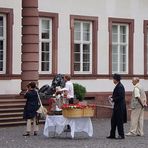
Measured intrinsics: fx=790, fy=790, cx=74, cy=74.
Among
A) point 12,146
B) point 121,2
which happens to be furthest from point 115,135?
point 121,2

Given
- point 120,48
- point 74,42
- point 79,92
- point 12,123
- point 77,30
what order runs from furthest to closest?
point 120,48 < point 77,30 < point 74,42 < point 79,92 < point 12,123

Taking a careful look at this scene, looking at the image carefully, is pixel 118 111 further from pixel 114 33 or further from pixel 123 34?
pixel 123 34

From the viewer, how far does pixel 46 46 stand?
107ft

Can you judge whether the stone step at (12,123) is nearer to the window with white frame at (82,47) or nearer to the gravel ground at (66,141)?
the gravel ground at (66,141)

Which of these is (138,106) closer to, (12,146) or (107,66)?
(12,146)

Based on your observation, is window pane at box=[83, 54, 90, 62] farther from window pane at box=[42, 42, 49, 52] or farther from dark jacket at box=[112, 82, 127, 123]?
dark jacket at box=[112, 82, 127, 123]

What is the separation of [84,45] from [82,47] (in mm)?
202

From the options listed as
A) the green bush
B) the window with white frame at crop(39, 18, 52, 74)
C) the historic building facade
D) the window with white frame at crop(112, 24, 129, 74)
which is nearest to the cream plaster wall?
the historic building facade

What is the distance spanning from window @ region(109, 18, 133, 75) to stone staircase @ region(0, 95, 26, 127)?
24.3 ft

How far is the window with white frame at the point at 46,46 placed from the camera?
3253 cm

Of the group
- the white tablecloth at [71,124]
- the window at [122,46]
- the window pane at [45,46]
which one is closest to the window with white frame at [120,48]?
the window at [122,46]

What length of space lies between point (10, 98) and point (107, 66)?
256 inches

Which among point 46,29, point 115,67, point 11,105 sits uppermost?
Answer: point 46,29

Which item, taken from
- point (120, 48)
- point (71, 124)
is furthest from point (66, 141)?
point (120, 48)
